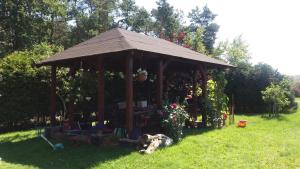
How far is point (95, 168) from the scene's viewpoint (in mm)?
5961

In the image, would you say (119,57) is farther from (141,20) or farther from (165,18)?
(165,18)

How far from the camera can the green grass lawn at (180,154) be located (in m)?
6.30

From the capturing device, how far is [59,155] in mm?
7094

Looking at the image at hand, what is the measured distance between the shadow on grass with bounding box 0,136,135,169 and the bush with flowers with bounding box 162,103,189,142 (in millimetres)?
1389

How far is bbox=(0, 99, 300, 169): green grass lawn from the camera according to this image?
6.30 meters

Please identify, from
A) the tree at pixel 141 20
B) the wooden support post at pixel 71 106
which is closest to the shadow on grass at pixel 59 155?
the wooden support post at pixel 71 106

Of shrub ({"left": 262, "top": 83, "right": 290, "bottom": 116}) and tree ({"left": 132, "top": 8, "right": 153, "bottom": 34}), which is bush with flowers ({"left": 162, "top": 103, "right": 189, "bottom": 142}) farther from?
tree ({"left": 132, "top": 8, "right": 153, "bottom": 34})

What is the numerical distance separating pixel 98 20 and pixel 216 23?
19277mm

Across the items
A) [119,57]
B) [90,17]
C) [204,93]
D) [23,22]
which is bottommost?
[204,93]

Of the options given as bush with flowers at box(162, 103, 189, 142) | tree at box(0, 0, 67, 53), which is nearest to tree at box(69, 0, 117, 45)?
tree at box(0, 0, 67, 53)

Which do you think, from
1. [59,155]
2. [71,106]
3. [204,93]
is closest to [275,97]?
[204,93]

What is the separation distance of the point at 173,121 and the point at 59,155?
3.04m

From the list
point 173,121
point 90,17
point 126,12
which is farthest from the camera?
point 126,12

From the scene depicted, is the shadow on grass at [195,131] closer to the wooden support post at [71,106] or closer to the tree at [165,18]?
the wooden support post at [71,106]
